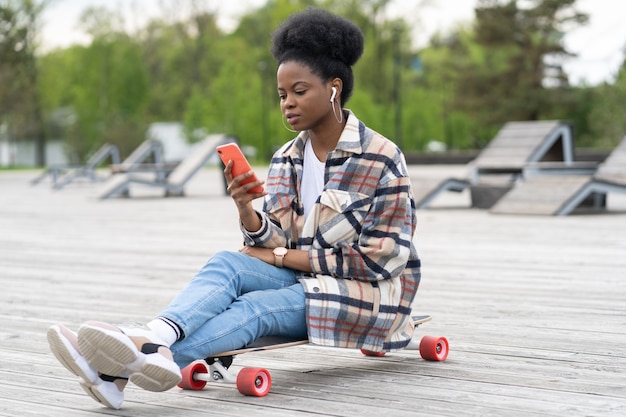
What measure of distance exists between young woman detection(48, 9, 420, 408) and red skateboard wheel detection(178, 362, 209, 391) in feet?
0.66

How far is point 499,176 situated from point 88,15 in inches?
2062

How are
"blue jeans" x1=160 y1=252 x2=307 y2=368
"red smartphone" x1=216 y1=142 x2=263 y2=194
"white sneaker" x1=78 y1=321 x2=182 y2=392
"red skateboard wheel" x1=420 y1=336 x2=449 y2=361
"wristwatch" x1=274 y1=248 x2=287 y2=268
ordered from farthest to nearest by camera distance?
1. "red skateboard wheel" x1=420 y1=336 x2=449 y2=361
2. "wristwatch" x1=274 y1=248 x2=287 y2=268
3. "red smartphone" x1=216 y1=142 x2=263 y2=194
4. "blue jeans" x1=160 y1=252 x2=307 y2=368
5. "white sneaker" x1=78 y1=321 x2=182 y2=392

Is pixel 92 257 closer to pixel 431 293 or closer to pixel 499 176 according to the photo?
pixel 431 293

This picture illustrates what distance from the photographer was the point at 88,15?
6288 cm

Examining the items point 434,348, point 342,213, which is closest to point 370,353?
point 434,348

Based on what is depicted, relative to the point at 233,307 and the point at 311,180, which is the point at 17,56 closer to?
the point at 311,180

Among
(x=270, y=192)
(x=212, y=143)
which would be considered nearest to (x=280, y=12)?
(x=212, y=143)

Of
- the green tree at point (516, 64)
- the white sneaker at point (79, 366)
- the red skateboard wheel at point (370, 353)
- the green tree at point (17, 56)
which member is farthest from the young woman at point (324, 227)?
the green tree at point (516, 64)

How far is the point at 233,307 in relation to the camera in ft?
10.5

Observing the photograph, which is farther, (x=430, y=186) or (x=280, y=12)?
(x=280, y=12)

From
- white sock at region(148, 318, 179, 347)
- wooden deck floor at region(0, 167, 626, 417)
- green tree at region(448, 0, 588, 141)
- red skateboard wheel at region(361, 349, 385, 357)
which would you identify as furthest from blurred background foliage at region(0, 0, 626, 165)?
white sock at region(148, 318, 179, 347)

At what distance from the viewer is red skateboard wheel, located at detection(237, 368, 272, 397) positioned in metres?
3.16

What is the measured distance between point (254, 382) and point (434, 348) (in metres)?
0.82

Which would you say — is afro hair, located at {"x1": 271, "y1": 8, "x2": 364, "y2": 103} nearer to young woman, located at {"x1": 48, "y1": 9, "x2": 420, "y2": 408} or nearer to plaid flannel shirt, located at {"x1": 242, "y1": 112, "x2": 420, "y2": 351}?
young woman, located at {"x1": 48, "y1": 9, "x2": 420, "y2": 408}
